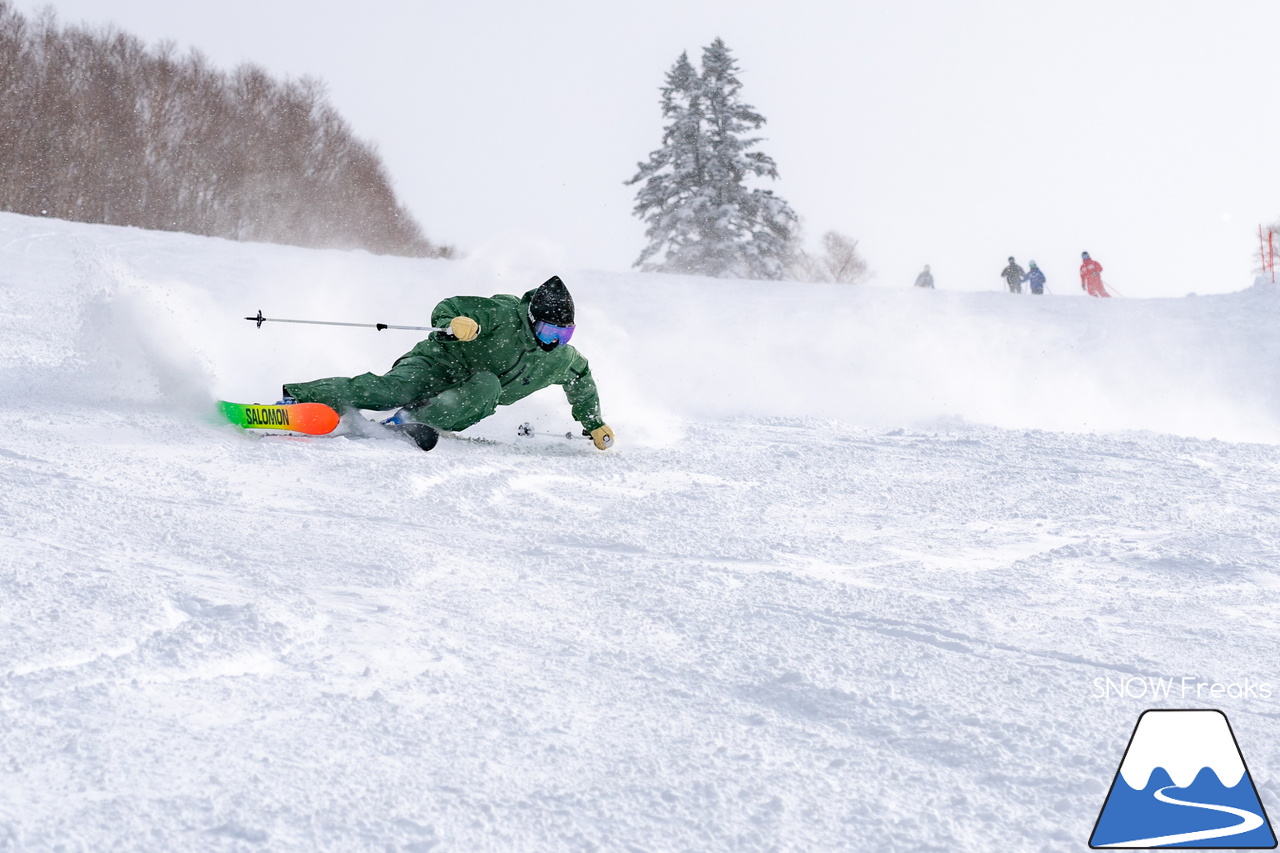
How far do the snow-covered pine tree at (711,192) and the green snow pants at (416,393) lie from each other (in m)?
24.6

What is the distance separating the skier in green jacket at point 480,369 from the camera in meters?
5.46

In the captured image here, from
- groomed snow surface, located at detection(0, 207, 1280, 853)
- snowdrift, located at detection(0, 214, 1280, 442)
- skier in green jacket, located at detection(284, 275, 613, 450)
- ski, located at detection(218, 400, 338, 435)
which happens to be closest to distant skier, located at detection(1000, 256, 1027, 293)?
snowdrift, located at detection(0, 214, 1280, 442)

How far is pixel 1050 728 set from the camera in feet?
7.16

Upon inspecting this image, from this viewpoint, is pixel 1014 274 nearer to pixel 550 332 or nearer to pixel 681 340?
pixel 681 340

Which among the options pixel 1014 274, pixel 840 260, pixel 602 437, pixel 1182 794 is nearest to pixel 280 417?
pixel 602 437

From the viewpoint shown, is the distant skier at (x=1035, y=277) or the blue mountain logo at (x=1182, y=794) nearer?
the blue mountain logo at (x=1182, y=794)

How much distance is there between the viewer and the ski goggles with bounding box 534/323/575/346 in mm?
5645

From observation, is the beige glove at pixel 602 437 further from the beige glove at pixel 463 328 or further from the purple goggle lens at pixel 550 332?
the beige glove at pixel 463 328

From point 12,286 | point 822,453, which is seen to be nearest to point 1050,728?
point 822,453

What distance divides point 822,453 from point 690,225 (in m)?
25.0

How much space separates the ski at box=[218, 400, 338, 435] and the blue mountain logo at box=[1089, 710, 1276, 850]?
3.82 meters

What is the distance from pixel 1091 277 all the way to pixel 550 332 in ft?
56.3

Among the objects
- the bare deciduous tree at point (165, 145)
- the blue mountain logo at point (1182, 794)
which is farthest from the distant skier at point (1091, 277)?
the bare deciduous tree at point (165, 145)

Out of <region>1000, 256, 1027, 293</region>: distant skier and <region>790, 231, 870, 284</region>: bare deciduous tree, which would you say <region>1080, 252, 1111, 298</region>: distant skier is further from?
<region>790, 231, 870, 284</region>: bare deciduous tree
